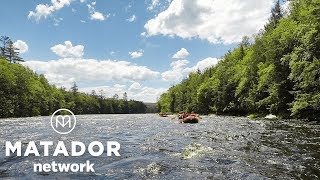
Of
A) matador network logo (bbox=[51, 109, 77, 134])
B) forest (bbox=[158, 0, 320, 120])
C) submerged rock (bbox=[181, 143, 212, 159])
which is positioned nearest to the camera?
submerged rock (bbox=[181, 143, 212, 159])

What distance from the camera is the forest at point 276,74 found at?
1517 inches

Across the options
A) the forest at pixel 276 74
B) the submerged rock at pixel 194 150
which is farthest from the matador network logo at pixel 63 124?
the forest at pixel 276 74

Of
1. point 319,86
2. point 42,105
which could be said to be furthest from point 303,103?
point 42,105

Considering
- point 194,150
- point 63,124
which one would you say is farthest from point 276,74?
point 194,150

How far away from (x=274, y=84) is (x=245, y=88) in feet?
60.5

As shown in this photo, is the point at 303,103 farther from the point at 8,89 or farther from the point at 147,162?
the point at 8,89

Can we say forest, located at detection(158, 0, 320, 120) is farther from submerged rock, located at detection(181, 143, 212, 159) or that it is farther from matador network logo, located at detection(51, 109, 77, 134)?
matador network logo, located at detection(51, 109, 77, 134)

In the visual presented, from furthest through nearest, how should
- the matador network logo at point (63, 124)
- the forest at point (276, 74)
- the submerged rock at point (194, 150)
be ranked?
the forest at point (276, 74)
the matador network logo at point (63, 124)
the submerged rock at point (194, 150)

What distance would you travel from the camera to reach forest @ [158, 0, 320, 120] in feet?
126

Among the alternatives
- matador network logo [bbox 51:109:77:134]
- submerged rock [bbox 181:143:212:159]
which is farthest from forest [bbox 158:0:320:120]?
matador network logo [bbox 51:109:77:134]

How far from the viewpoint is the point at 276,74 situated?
54.5 m

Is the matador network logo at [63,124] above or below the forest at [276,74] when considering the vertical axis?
below

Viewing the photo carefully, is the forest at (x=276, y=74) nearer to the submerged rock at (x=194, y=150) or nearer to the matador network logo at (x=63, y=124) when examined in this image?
the submerged rock at (x=194, y=150)

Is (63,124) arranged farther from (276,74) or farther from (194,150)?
(194,150)
